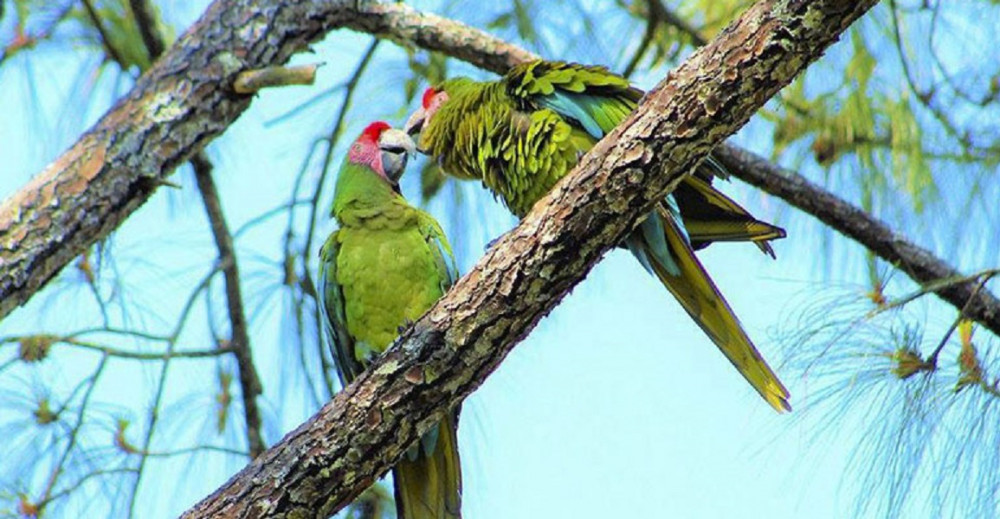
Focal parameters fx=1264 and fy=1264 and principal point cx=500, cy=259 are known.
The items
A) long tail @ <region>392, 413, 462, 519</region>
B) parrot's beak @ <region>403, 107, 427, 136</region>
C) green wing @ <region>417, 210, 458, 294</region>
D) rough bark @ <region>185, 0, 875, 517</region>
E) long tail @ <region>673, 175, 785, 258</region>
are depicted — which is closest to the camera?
rough bark @ <region>185, 0, 875, 517</region>

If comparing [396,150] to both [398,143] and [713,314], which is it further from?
[713,314]

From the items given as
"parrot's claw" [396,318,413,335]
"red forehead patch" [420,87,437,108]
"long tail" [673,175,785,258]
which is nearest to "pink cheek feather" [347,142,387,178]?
"red forehead patch" [420,87,437,108]

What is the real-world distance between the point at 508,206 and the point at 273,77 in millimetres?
836

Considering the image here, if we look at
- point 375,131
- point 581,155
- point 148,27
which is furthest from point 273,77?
point 581,155

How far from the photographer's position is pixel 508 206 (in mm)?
2893

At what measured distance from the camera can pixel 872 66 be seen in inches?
138

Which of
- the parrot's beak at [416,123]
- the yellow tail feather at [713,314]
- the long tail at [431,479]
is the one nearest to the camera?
the yellow tail feather at [713,314]

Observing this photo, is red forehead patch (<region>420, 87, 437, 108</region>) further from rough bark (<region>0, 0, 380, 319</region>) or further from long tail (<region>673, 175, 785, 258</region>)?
long tail (<region>673, 175, 785, 258</region>)

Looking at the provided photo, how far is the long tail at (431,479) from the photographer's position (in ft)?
9.16

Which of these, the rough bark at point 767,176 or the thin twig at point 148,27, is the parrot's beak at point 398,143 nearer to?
the rough bark at point 767,176

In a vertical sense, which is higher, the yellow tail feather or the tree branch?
the tree branch

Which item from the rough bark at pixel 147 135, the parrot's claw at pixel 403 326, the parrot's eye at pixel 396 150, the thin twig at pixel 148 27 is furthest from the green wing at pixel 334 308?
the thin twig at pixel 148 27

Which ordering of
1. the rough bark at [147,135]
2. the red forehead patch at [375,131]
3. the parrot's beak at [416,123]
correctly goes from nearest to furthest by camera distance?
the rough bark at [147,135] < the parrot's beak at [416,123] < the red forehead patch at [375,131]

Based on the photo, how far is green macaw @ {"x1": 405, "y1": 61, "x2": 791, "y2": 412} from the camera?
259 cm
